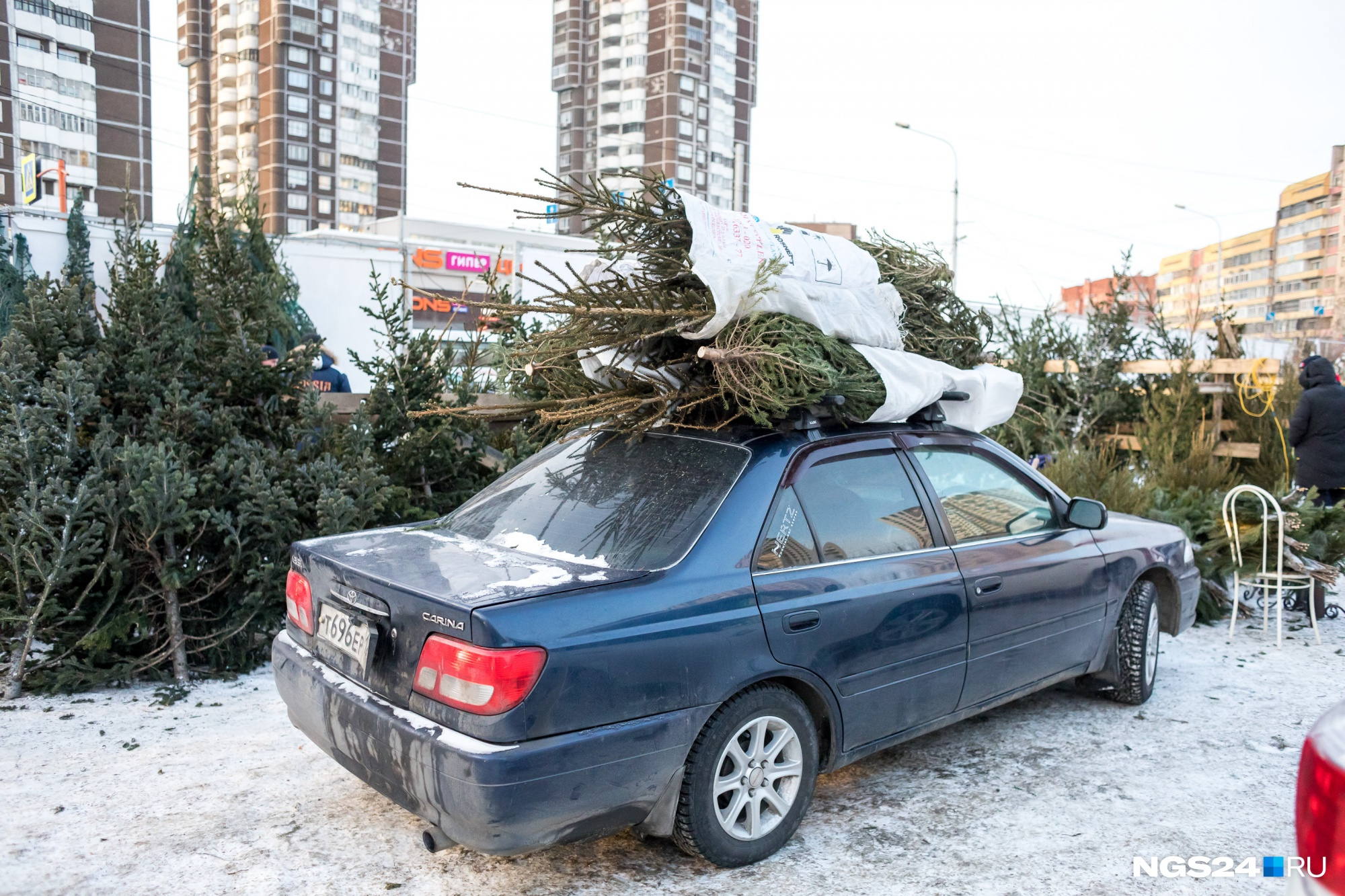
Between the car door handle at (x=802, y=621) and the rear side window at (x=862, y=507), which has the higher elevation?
the rear side window at (x=862, y=507)

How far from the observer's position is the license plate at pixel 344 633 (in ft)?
9.89

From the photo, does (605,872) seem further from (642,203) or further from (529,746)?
(642,203)

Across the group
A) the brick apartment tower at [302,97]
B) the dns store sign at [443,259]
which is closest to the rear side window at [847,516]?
the dns store sign at [443,259]

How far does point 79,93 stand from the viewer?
6050cm

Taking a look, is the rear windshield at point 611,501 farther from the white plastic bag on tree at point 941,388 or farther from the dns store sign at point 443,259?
the dns store sign at point 443,259

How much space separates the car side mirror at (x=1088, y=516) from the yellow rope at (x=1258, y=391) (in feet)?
20.0

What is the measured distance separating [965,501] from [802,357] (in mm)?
1039

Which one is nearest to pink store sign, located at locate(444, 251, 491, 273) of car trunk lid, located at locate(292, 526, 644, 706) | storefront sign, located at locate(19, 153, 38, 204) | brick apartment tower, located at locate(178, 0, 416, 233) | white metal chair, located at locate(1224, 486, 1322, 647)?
storefront sign, located at locate(19, 153, 38, 204)

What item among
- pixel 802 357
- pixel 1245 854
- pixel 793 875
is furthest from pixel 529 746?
pixel 1245 854

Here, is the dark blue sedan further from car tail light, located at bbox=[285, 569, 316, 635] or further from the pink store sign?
the pink store sign

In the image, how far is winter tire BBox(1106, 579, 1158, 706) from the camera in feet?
15.4

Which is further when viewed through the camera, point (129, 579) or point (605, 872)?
point (129, 579)

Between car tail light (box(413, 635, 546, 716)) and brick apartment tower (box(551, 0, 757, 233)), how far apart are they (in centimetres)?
8945

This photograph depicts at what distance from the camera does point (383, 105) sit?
89188mm
